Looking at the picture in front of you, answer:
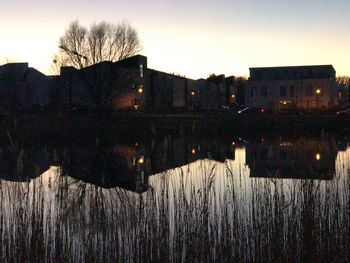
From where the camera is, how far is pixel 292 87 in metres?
94.4

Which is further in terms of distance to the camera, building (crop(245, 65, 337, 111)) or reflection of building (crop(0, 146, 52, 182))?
building (crop(245, 65, 337, 111))

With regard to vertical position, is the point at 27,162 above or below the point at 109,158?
above

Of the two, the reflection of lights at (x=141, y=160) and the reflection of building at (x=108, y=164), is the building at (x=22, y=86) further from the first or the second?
the reflection of lights at (x=141, y=160)

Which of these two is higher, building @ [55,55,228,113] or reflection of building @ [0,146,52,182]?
building @ [55,55,228,113]

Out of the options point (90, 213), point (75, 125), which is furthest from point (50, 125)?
point (90, 213)

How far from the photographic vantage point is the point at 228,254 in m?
8.09

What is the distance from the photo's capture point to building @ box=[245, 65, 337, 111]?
91.8 meters

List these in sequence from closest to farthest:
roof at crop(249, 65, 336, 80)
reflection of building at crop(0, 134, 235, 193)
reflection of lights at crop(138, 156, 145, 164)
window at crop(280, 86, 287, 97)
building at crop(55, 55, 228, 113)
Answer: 1. reflection of building at crop(0, 134, 235, 193)
2. reflection of lights at crop(138, 156, 145, 164)
3. building at crop(55, 55, 228, 113)
4. roof at crop(249, 65, 336, 80)
5. window at crop(280, 86, 287, 97)

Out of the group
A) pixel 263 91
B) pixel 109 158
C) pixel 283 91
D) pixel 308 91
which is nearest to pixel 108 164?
pixel 109 158

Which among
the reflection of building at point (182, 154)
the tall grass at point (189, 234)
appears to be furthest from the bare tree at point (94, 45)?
the tall grass at point (189, 234)

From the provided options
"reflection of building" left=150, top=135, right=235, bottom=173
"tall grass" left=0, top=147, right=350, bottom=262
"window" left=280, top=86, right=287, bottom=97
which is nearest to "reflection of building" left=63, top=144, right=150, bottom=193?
"reflection of building" left=150, top=135, right=235, bottom=173

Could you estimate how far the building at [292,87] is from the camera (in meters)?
91.8

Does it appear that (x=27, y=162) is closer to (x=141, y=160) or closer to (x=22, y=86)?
(x=141, y=160)

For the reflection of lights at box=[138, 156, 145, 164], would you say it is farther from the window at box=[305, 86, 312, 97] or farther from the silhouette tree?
the window at box=[305, 86, 312, 97]
